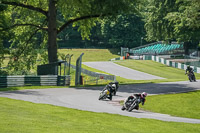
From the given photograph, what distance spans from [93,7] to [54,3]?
4157 mm

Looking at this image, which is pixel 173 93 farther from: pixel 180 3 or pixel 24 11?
pixel 180 3

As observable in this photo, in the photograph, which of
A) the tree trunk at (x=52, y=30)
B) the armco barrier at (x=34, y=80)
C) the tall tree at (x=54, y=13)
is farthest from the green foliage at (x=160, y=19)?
the armco barrier at (x=34, y=80)

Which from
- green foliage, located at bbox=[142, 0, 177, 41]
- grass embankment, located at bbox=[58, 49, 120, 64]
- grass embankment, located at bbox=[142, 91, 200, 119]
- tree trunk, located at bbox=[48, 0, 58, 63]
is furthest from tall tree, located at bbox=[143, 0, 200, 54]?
grass embankment, located at bbox=[142, 91, 200, 119]

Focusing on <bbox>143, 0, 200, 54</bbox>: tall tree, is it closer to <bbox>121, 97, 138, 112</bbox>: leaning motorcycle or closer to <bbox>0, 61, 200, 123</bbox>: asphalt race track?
<bbox>0, 61, 200, 123</bbox>: asphalt race track

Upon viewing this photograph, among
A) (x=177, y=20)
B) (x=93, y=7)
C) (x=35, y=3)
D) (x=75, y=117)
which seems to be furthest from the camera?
(x=177, y=20)

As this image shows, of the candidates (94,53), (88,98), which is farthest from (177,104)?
(94,53)

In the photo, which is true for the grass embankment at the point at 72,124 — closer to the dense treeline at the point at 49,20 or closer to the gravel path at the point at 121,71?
the dense treeline at the point at 49,20

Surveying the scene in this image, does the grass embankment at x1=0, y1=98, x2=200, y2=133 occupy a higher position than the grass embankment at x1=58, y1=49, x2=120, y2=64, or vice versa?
the grass embankment at x1=58, y1=49, x2=120, y2=64

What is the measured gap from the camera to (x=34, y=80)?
3100 centimetres

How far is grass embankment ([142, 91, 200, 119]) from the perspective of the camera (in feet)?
74.0

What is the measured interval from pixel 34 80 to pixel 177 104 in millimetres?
11938

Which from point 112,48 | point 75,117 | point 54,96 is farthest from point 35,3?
point 112,48

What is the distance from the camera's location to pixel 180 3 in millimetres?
67438

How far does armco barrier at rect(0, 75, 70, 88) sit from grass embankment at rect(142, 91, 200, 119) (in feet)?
29.0
